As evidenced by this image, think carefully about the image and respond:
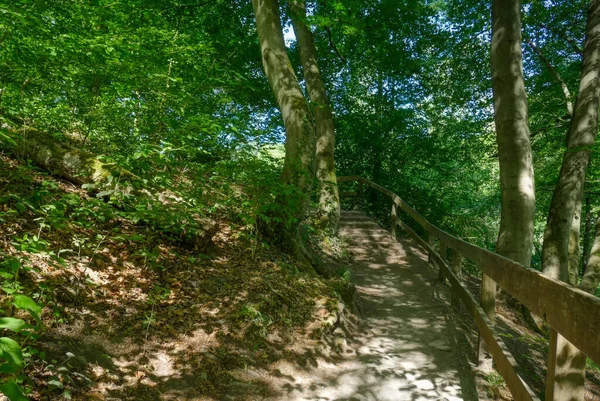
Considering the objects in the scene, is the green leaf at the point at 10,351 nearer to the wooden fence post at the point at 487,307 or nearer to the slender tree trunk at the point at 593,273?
the wooden fence post at the point at 487,307

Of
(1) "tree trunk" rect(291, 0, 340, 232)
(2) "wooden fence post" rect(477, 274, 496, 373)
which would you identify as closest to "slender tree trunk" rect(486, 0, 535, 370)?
(2) "wooden fence post" rect(477, 274, 496, 373)

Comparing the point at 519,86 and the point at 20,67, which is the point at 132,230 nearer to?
the point at 20,67

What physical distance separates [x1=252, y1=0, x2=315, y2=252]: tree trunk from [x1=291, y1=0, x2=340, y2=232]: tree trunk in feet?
8.53

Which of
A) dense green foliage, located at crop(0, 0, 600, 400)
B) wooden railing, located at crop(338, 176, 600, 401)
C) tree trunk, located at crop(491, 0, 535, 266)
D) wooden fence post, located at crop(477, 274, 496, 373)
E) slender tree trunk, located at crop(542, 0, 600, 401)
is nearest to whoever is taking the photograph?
wooden railing, located at crop(338, 176, 600, 401)

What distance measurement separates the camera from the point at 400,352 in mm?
4273

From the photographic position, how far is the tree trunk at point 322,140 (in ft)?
30.1

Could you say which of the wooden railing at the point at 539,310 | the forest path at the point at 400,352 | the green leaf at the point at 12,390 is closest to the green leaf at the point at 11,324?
the green leaf at the point at 12,390

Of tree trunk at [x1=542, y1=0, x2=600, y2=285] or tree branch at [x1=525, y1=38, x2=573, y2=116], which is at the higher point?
tree branch at [x1=525, y1=38, x2=573, y2=116]

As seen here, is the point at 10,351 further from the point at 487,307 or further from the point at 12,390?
the point at 487,307

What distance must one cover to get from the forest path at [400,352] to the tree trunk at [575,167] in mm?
2388

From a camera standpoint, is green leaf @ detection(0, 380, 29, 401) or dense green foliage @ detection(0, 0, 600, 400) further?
dense green foliage @ detection(0, 0, 600, 400)

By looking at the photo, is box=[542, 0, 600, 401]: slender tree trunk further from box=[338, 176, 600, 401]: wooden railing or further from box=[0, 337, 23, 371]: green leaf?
box=[0, 337, 23, 371]: green leaf

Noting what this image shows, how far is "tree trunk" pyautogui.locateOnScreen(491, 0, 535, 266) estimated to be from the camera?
5.01m

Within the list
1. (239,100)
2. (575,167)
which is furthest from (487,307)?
(239,100)
